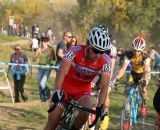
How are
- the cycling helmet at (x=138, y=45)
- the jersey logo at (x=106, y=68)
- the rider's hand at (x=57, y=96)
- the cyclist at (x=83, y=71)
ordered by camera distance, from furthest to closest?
the cycling helmet at (x=138, y=45) → the jersey logo at (x=106, y=68) → the cyclist at (x=83, y=71) → the rider's hand at (x=57, y=96)

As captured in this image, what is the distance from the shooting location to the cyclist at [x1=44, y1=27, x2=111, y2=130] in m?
6.46

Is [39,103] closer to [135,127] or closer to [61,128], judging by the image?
[135,127]

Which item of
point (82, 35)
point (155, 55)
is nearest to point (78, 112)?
point (155, 55)

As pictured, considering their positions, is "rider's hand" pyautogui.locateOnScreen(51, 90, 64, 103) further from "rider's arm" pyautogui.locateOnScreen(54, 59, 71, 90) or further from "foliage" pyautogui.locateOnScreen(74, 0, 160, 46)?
"foliage" pyautogui.locateOnScreen(74, 0, 160, 46)

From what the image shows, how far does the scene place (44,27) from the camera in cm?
9556

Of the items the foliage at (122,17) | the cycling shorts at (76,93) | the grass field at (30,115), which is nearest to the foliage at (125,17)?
the foliage at (122,17)

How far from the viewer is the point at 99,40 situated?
6418 mm

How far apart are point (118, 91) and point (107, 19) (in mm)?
44562

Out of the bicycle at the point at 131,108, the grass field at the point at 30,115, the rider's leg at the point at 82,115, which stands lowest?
the grass field at the point at 30,115

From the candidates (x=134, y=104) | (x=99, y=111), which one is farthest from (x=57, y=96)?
(x=134, y=104)

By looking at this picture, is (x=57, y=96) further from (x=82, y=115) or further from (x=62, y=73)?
(x=82, y=115)

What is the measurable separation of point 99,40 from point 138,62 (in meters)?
3.79

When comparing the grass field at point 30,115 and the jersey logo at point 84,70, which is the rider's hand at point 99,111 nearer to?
the jersey logo at point 84,70

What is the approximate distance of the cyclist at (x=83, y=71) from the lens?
6.46m
